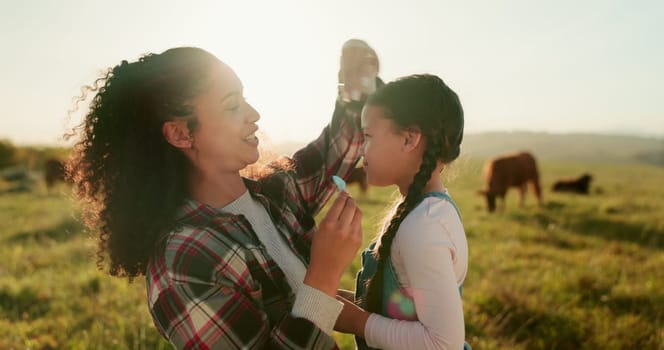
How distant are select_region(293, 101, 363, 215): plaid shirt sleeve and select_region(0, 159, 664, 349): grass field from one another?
1.11ft

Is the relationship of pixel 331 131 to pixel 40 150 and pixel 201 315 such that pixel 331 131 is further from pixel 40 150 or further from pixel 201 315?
pixel 40 150

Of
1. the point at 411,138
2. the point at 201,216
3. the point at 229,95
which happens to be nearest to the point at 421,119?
the point at 411,138

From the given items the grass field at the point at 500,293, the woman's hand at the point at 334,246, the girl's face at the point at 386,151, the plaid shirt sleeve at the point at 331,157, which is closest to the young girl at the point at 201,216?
the woman's hand at the point at 334,246

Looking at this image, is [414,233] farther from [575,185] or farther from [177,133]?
[575,185]

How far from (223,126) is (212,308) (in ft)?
2.60

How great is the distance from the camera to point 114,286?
5.87 meters

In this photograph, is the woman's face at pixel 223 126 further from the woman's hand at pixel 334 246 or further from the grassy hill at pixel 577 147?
the grassy hill at pixel 577 147

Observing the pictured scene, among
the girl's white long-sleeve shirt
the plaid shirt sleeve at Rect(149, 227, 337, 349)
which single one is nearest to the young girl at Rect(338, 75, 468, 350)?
the girl's white long-sleeve shirt

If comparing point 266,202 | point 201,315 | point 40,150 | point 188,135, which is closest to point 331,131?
point 266,202

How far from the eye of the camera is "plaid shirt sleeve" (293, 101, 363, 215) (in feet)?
8.68

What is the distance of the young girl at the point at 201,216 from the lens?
1.71 metres

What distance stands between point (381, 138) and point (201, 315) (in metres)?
1.00

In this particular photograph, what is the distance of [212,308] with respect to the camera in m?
1.68

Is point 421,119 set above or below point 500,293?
above
